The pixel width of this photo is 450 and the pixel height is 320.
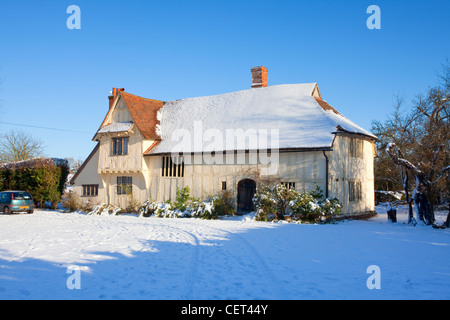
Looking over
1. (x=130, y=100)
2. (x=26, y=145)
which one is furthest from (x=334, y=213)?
(x=26, y=145)

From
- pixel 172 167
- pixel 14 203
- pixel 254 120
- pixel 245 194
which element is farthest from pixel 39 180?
pixel 254 120

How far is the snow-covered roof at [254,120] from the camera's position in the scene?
1780cm

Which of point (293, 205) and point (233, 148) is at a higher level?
point (233, 148)

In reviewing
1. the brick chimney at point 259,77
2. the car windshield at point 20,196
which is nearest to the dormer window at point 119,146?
the car windshield at point 20,196

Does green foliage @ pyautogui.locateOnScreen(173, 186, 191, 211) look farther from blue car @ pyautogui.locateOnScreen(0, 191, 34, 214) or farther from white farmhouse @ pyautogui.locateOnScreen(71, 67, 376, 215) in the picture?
blue car @ pyautogui.locateOnScreen(0, 191, 34, 214)

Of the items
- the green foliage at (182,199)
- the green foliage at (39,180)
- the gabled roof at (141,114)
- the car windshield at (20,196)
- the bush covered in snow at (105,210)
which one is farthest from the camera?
the green foliage at (39,180)

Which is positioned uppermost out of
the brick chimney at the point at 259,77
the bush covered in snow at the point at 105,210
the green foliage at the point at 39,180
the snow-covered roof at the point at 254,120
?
the brick chimney at the point at 259,77

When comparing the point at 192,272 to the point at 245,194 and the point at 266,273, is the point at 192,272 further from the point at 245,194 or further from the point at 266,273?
the point at 245,194

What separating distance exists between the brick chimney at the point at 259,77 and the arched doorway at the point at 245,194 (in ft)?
26.0

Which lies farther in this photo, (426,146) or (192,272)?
(426,146)

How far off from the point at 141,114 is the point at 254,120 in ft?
24.5

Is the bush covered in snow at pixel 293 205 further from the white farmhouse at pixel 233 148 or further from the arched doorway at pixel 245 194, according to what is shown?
the arched doorway at pixel 245 194

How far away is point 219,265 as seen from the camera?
24.2ft

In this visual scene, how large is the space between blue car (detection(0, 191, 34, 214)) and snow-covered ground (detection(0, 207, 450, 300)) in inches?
380
